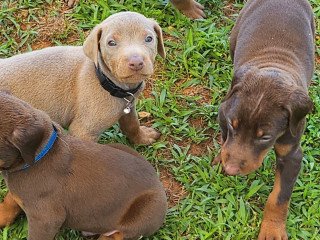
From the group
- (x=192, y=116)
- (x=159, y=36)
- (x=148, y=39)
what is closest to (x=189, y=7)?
(x=192, y=116)

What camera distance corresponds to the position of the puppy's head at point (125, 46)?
5.02 metres

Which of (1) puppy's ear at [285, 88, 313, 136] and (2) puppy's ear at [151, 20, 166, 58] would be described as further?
(2) puppy's ear at [151, 20, 166, 58]

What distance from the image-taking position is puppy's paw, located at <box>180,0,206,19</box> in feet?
23.6

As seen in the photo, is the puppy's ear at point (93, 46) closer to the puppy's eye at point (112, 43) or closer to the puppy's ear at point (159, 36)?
the puppy's eye at point (112, 43)

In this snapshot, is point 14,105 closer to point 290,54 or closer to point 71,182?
point 71,182

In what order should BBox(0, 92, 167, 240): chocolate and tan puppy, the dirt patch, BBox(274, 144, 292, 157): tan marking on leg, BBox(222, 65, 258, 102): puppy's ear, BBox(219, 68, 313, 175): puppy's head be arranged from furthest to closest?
the dirt patch
BBox(274, 144, 292, 157): tan marking on leg
BBox(222, 65, 258, 102): puppy's ear
BBox(219, 68, 313, 175): puppy's head
BBox(0, 92, 167, 240): chocolate and tan puppy

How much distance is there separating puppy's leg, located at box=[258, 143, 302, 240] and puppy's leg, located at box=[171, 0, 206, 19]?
250cm

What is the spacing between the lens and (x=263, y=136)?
4.71 meters

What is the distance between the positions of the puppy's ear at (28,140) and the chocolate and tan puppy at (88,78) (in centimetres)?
96

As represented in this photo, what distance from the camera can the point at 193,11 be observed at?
23.6ft

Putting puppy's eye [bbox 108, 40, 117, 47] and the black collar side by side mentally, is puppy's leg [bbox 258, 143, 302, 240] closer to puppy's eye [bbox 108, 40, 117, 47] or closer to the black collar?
the black collar

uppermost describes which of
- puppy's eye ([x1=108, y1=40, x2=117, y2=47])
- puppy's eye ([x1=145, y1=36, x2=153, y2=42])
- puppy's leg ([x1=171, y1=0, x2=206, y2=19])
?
puppy's eye ([x1=145, y1=36, x2=153, y2=42])

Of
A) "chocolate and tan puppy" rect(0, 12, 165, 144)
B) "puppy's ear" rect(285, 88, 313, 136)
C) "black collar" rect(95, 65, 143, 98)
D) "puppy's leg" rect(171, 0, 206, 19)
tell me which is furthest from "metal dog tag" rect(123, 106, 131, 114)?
"puppy's leg" rect(171, 0, 206, 19)

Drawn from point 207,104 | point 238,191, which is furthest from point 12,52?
point 238,191
